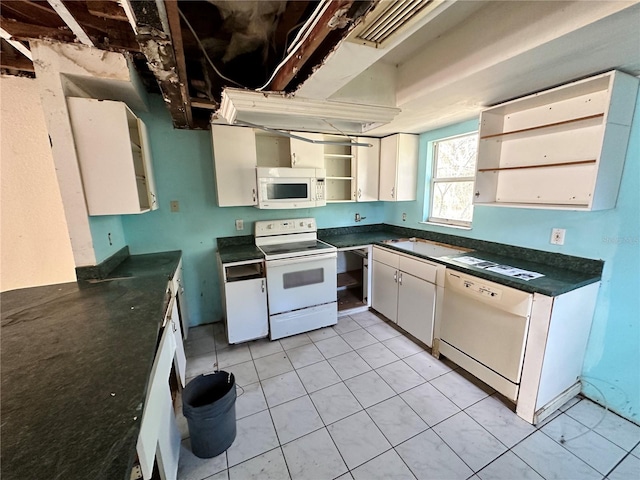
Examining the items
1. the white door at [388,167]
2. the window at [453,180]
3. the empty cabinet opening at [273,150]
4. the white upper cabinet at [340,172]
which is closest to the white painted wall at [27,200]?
the empty cabinet opening at [273,150]

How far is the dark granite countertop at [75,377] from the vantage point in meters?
0.61

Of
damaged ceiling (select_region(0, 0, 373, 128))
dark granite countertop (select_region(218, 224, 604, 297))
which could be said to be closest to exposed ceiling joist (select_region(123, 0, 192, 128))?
damaged ceiling (select_region(0, 0, 373, 128))

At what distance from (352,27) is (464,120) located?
201 centimetres

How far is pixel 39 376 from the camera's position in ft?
2.90

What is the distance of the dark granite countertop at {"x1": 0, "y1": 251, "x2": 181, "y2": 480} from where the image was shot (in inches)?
24.0

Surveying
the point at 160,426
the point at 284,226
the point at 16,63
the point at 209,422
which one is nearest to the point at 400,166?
the point at 284,226

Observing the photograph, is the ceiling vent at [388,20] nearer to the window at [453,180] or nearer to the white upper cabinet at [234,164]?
the white upper cabinet at [234,164]

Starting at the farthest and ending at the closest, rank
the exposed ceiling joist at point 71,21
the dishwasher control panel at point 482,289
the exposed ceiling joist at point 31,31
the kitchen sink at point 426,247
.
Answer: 1. the kitchen sink at point 426,247
2. the dishwasher control panel at point 482,289
3. the exposed ceiling joist at point 31,31
4. the exposed ceiling joist at point 71,21

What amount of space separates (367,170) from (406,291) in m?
1.52

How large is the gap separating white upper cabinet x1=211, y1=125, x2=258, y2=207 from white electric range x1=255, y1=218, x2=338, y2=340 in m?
0.42

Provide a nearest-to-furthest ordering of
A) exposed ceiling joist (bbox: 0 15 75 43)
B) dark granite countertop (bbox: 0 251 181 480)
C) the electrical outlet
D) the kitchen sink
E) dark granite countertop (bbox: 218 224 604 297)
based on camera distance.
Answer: dark granite countertop (bbox: 0 251 181 480) < exposed ceiling joist (bbox: 0 15 75 43) < dark granite countertop (bbox: 218 224 604 297) < the electrical outlet < the kitchen sink

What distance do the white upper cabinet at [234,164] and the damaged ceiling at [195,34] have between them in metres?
0.54

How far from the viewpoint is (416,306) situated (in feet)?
8.37

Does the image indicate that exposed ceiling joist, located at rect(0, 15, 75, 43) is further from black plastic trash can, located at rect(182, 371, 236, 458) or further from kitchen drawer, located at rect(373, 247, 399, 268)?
kitchen drawer, located at rect(373, 247, 399, 268)
